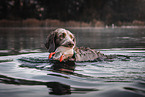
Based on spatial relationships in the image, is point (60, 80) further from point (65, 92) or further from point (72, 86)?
point (65, 92)

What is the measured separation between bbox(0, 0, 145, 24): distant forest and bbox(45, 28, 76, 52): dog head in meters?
66.8

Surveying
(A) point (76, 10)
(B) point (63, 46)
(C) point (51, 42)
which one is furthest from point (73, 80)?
(A) point (76, 10)

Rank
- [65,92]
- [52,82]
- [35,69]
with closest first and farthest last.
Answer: [65,92], [52,82], [35,69]

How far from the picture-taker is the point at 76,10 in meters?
85.3

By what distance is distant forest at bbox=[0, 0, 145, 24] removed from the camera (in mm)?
76125

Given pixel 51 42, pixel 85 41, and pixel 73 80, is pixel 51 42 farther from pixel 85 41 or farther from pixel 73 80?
pixel 85 41

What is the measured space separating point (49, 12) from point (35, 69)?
2870 inches

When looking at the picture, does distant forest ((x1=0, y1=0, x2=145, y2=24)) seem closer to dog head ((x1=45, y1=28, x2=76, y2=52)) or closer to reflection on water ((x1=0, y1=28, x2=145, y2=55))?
reflection on water ((x1=0, y1=28, x2=145, y2=55))

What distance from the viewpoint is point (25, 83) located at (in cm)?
554

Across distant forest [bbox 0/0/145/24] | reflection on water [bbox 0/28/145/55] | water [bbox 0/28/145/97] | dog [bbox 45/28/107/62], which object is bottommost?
water [bbox 0/28/145/97]

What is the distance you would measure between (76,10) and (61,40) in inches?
3096

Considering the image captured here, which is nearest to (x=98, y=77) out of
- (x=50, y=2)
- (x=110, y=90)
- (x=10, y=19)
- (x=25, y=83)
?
(x=110, y=90)

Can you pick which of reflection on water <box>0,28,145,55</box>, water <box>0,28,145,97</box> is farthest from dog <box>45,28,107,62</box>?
reflection on water <box>0,28,145,55</box>

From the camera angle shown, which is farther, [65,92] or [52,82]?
[52,82]
